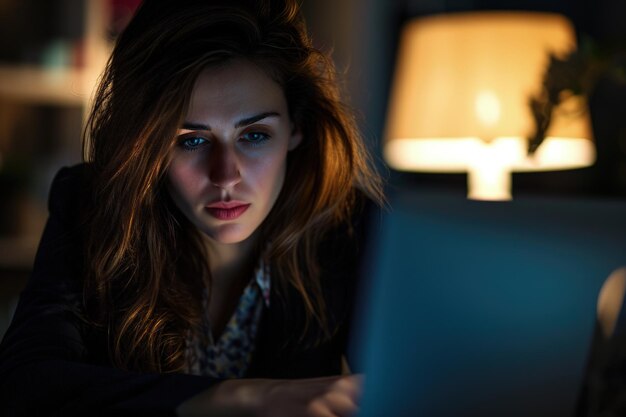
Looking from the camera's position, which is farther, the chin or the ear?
the ear

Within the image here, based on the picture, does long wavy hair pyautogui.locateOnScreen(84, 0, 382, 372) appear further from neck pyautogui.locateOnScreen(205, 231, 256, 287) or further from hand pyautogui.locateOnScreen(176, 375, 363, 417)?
hand pyautogui.locateOnScreen(176, 375, 363, 417)

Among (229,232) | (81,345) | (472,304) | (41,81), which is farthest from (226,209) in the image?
(41,81)

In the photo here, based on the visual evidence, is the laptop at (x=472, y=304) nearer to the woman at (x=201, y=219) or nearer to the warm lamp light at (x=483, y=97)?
the woman at (x=201, y=219)

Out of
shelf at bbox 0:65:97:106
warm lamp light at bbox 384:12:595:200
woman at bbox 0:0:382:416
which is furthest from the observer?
shelf at bbox 0:65:97:106

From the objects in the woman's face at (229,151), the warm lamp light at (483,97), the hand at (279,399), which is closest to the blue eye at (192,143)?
the woman's face at (229,151)

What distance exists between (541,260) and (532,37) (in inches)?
48.5

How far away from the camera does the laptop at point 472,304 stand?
57 cm

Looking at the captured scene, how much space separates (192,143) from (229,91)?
9cm

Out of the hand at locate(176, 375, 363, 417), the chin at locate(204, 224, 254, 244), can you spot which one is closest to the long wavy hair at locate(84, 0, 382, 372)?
the chin at locate(204, 224, 254, 244)

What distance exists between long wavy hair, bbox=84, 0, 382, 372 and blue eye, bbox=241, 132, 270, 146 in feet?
0.30

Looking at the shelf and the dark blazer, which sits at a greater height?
the shelf

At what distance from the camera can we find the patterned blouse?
1147 millimetres

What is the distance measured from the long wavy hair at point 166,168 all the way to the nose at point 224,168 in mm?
67

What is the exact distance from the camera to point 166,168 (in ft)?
3.43
